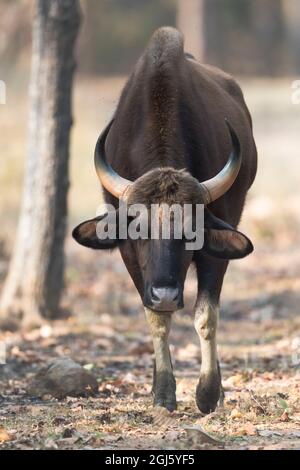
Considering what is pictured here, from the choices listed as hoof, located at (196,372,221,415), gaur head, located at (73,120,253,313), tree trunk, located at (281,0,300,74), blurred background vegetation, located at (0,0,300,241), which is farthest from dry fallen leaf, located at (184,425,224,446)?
tree trunk, located at (281,0,300,74)

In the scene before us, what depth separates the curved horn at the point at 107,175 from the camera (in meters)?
8.24

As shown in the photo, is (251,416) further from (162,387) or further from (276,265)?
(276,265)

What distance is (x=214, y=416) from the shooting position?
8086 millimetres

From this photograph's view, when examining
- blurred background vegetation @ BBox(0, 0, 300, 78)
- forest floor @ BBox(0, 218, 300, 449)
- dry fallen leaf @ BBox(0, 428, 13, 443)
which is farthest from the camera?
blurred background vegetation @ BBox(0, 0, 300, 78)

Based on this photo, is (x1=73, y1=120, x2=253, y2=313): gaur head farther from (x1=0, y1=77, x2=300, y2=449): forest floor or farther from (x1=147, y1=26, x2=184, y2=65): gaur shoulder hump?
(x1=147, y1=26, x2=184, y2=65): gaur shoulder hump

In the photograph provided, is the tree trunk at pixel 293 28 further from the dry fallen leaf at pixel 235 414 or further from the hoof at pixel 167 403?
the dry fallen leaf at pixel 235 414

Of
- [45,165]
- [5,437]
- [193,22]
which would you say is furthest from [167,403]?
[193,22]

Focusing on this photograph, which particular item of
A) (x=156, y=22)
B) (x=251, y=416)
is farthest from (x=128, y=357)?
(x=156, y=22)

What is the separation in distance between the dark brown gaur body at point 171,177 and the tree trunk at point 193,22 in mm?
30366

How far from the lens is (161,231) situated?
7.84 m

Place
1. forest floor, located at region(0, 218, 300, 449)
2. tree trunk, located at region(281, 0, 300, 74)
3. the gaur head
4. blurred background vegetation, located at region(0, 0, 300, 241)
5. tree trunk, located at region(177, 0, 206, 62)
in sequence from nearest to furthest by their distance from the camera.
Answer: forest floor, located at region(0, 218, 300, 449)
the gaur head
blurred background vegetation, located at region(0, 0, 300, 241)
tree trunk, located at region(177, 0, 206, 62)
tree trunk, located at region(281, 0, 300, 74)

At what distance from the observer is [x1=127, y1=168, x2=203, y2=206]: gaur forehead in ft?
25.9

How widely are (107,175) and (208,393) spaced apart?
5.96 feet

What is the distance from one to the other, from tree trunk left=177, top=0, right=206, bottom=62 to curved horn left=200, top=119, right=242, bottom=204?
102 feet
